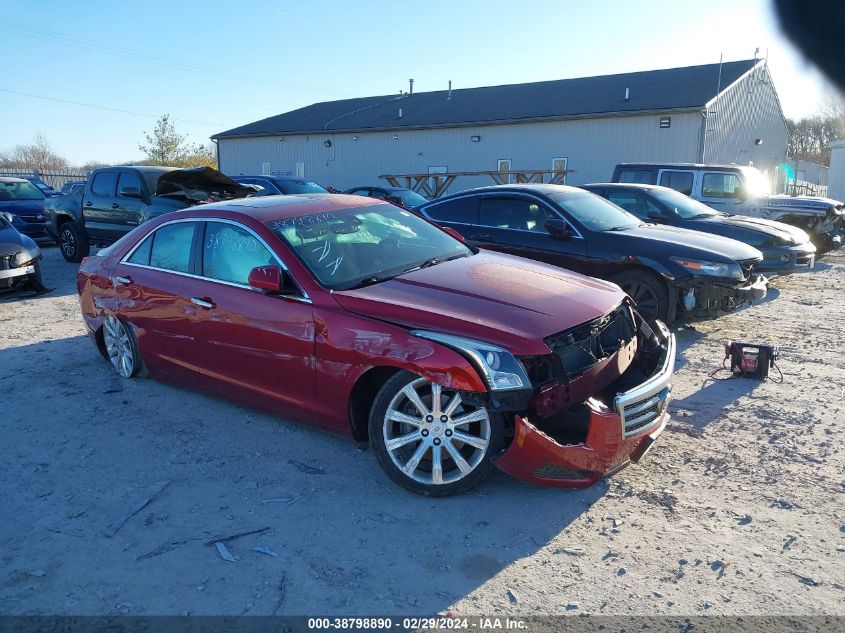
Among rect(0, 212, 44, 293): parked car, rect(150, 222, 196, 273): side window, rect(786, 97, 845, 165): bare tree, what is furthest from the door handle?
rect(0, 212, 44, 293): parked car

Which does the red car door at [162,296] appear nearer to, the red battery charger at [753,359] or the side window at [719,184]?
the red battery charger at [753,359]

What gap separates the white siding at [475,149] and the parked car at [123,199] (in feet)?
51.9

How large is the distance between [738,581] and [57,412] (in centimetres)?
472

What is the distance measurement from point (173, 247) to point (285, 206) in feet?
3.28

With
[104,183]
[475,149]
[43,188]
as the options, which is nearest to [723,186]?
[104,183]

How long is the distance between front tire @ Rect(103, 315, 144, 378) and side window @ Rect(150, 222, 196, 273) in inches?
28.0

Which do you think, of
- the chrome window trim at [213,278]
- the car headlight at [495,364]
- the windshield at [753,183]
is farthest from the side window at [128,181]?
the windshield at [753,183]

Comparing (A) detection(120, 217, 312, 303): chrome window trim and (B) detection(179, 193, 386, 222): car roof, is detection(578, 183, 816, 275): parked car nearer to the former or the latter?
(B) detection(179, 193, 386, 222): car roof

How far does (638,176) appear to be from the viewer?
11898 mm

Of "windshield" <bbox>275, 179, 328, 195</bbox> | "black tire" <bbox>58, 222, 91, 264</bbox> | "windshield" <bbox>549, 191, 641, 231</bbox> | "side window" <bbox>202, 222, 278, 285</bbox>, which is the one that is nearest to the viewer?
"side window" <bbox>202, 222, 278, 285</bbox>

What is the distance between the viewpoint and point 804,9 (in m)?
1.20

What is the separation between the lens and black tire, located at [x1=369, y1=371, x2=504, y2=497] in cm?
351

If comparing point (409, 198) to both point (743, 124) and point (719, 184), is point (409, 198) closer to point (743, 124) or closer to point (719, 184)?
point (719, 184)

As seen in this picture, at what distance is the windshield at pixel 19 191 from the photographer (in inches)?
623
